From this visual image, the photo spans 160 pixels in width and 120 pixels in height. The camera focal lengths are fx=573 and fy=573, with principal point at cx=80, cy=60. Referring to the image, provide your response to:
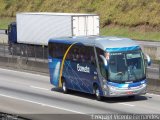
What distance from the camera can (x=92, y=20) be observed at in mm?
44656

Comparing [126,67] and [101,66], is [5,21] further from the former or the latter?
[126,67]

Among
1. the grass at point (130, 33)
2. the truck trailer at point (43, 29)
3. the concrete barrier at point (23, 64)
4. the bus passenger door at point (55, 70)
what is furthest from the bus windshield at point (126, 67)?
the grass at point (130, 33)

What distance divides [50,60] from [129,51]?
6094 mm

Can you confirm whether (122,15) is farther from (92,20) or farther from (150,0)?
(92,20)

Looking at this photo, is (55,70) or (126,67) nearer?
(126,67)

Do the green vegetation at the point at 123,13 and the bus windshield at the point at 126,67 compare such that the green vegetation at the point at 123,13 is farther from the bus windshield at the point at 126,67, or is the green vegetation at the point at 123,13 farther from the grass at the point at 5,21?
the bus windshield at the point at 126,67

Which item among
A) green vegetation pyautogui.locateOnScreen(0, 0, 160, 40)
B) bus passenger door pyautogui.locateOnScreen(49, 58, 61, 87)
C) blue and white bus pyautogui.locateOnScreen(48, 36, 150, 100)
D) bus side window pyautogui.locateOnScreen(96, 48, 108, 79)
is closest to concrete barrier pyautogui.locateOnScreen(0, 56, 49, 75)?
bus passenger door pyautogui.locateOnScreen(49, 58, 61, 87)

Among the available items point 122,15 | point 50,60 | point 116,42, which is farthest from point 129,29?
point 116,42

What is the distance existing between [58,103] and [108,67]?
9.07 ft

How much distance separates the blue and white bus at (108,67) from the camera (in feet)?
82.4

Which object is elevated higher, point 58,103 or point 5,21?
point 5,21

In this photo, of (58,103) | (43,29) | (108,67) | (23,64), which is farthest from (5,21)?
(108,67)

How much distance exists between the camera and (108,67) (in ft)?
81.9

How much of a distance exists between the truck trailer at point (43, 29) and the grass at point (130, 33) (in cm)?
1592
